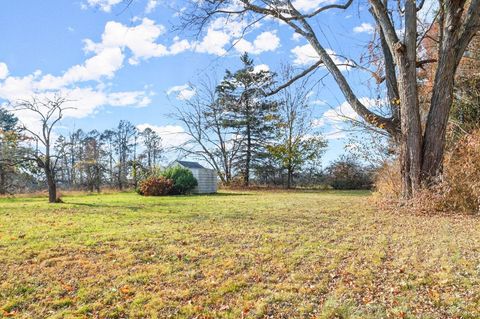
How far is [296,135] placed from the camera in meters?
20.9

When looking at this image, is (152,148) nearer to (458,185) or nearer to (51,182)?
(51,182)

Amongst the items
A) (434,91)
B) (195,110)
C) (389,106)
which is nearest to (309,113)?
(195,110)

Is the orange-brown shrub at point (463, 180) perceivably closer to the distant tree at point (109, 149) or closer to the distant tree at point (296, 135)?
the distant tree at point (296, 135)

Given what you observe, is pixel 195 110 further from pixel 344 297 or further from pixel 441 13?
pixel 344 297

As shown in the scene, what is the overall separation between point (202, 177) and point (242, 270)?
13.4 meters

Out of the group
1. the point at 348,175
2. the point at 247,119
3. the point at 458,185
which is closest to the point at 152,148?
the point at 247,119

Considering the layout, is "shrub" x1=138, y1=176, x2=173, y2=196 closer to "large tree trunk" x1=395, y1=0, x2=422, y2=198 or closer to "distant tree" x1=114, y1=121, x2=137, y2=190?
"large tree trunk" x1=395, y1=0, x2=422, y2=198

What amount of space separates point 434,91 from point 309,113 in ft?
44.2

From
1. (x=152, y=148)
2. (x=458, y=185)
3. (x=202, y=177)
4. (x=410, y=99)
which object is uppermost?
(x=152, y=148)

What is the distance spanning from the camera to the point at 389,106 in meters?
8.62

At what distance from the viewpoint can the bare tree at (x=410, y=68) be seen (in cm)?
698

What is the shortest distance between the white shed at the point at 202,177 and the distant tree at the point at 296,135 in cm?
542

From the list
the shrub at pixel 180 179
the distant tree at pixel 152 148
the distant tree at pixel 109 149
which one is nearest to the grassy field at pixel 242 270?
the shrub at pixel 180 179

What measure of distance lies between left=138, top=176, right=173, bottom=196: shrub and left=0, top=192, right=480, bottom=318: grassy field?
28.2ft
